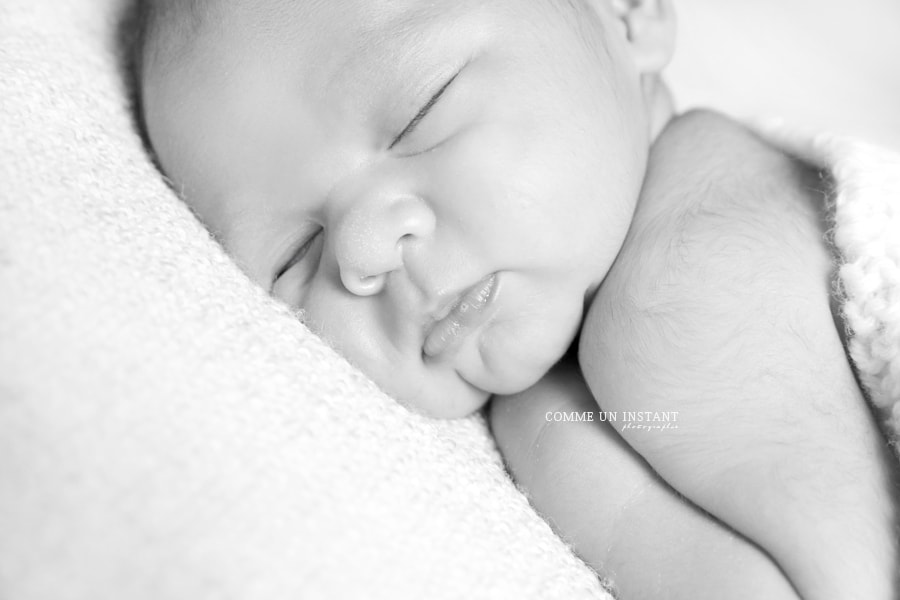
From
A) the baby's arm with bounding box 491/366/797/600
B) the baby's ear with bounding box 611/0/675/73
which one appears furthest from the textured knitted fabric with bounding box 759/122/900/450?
the baby's ear with bounding box 611/0/675/73

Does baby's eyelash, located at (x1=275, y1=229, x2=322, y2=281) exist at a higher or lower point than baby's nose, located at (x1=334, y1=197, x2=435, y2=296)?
lower

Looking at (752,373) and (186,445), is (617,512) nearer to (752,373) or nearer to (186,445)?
(752,373)

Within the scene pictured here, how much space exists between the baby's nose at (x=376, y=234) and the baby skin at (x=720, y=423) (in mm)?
261

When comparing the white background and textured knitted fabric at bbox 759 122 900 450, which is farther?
the white background

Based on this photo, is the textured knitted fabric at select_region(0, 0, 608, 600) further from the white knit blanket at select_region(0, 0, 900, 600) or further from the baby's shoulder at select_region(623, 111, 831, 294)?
the baby's shoulder at select_region(623, 111, 831, 294)

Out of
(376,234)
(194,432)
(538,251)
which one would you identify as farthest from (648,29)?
(194,432)

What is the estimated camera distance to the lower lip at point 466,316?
1.06 metres

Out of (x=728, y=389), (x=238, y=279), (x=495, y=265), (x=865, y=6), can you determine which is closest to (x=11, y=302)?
(x=238, y=279)

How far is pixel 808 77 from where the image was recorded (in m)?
2.19

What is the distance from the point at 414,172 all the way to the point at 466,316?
0.19 m

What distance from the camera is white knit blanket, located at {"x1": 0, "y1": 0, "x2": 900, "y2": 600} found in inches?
25.2

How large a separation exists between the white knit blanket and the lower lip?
0.45 feet

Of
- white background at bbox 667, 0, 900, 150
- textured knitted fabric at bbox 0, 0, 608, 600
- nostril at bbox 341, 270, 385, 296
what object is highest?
white background at bbox 667, 0, 900, 150

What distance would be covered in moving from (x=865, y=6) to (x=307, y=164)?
5.97 feet
